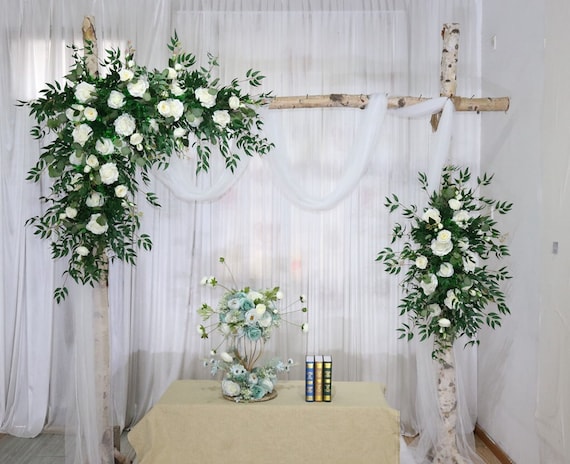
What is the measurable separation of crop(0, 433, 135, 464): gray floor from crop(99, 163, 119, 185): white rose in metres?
1.82

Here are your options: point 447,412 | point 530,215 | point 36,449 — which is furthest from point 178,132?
point 36,449

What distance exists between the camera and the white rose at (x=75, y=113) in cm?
309

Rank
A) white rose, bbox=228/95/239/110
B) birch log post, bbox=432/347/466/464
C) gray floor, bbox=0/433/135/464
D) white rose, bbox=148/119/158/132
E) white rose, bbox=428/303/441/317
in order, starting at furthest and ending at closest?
gray floor, bbox=0/433/135/464 → birch log post, bbox=432/347/466/464 → white rose, bbox=428/303/441/317 → white rose, bbox=228/95/239/110 → white rose, bbox=148/119/158/132

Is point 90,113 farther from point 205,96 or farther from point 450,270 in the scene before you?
point 450,270

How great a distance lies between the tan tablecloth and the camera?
10.6ft

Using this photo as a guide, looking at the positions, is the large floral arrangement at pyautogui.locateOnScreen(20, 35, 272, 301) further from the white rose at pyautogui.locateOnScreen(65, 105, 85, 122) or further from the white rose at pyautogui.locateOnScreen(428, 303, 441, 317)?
the white rose at pyautogui.locateOnScreen(428, 303, 441, 317)

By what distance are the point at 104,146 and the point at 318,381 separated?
1.62 metres

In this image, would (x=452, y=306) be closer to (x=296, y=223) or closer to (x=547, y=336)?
(x=547, y=336)

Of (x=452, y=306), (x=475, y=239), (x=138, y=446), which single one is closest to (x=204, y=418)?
(x=138, y=446)

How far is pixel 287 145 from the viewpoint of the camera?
171 inches

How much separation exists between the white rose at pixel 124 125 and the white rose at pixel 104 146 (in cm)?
8

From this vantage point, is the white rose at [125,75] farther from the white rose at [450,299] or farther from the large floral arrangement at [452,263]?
the white rose at [450,299]

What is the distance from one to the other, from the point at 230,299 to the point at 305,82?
5.81ft

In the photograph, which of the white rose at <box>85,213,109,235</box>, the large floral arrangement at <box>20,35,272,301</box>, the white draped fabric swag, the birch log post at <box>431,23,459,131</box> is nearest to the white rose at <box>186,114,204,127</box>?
the large floral arrangement at <box>20,35,272,301</box>
